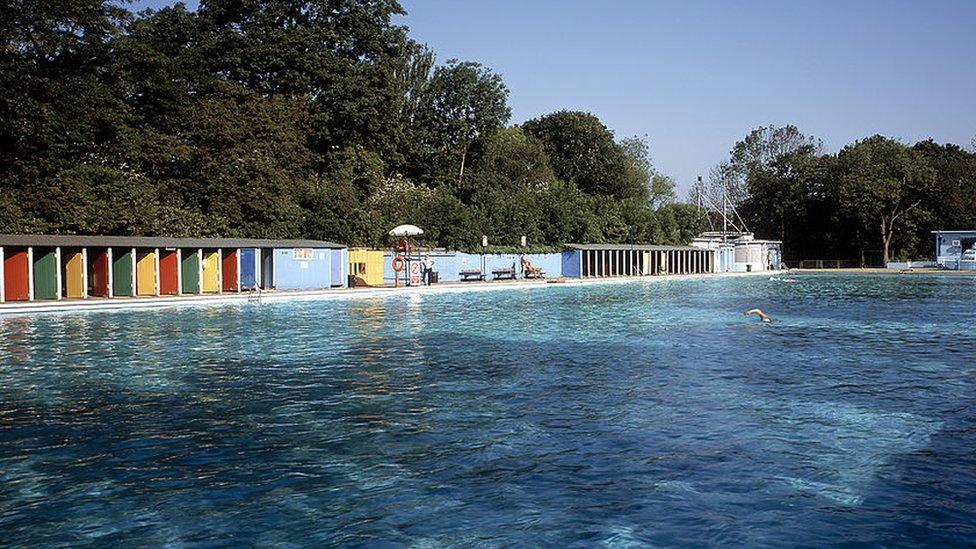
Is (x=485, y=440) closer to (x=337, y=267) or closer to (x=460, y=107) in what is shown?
(x=337, y=267)

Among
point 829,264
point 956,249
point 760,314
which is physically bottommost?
point 760,314

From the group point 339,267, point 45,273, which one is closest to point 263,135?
point 339,267

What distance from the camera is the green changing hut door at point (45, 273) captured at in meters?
26.7

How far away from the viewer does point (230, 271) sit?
1278 inches

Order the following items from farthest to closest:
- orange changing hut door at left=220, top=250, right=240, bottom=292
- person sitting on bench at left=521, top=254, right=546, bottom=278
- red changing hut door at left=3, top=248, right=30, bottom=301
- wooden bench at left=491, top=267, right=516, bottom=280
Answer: person sitting on bench at left=521, top=254, right=546, bottom=278 < wooden bench at left=491, top=267, right=516, bottom=280 < orange changing hut door at left=220, top=250, right=240, bottom=292 < red changing hut door at left=3, top=248, right=30, bottom=301

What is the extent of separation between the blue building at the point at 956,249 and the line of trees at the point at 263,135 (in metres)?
19.3

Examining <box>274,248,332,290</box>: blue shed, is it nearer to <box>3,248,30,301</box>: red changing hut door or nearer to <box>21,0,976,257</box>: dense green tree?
<box>21,0,976,257</box>: dense green tree

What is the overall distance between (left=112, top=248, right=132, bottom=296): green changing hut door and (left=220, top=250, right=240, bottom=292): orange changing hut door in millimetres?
4093

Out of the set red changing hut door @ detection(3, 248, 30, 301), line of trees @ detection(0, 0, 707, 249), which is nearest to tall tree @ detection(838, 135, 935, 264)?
line of trees @ detection(0, 0, 707, 249)

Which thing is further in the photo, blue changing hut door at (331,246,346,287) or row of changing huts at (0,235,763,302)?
blue changing hut door at (331,246,346,287)

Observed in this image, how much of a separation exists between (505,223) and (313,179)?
11833mm

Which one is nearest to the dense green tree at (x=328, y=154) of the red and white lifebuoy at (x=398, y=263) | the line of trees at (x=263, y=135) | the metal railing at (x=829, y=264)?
the line of trees at (x=263, y=135)

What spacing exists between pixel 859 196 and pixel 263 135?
5111 cm

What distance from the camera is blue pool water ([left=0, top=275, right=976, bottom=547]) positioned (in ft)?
19.9
